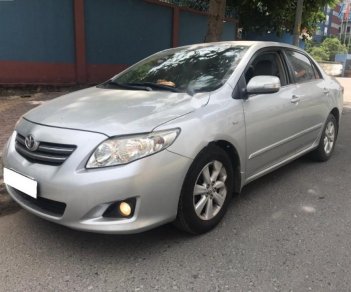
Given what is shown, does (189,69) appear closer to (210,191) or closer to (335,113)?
(210,191)

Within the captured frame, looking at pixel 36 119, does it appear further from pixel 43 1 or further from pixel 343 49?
pixel 343 49

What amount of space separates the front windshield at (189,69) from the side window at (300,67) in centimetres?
85

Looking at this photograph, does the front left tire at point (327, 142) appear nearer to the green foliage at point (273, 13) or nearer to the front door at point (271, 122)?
the front door at point (271, 122)

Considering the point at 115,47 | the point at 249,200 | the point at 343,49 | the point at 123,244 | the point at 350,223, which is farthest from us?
the point at 343,49

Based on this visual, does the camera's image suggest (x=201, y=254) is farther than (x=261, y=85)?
No

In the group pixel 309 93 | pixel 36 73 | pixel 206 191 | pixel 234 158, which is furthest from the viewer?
pixel 36 73

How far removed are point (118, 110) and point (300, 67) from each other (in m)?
2.67

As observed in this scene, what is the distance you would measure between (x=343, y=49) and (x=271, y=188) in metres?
56.0

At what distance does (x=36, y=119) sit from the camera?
Answer: 3363 mm

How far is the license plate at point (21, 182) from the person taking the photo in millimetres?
3018

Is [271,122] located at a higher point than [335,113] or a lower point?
higher

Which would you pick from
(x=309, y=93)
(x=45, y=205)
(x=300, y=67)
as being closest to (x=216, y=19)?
(x=300, y=67)

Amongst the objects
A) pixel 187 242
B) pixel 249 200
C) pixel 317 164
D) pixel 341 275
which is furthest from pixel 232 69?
pixel 317 164

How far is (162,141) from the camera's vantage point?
300 cm
